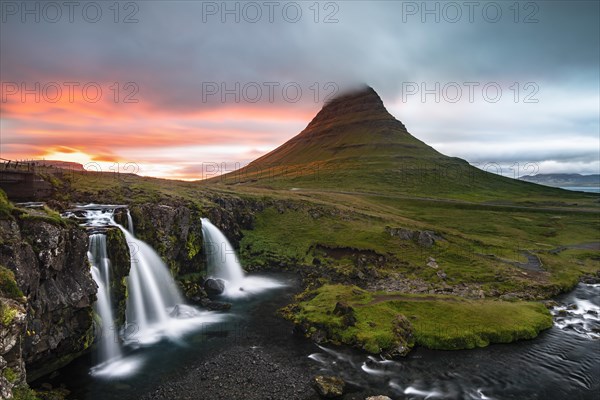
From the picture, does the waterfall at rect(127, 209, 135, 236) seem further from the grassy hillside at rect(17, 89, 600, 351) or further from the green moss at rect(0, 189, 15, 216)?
the green moss at rect(0, 189, 15, 216)

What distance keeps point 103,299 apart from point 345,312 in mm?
23910

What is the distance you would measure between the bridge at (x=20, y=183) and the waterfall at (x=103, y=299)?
564 inches

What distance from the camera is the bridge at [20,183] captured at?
3938 cm

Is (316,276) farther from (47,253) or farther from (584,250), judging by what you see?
(584,250)

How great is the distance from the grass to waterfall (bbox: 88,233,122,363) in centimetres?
1781

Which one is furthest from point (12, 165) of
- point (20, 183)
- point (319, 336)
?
point (319, 336)

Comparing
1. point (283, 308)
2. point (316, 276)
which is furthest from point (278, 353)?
point (316, 276)

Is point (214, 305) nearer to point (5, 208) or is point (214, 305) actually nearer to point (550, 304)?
point (5, 208)

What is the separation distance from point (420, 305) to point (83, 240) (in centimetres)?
3545

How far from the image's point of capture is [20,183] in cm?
4238

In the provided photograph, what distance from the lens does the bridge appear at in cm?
3938

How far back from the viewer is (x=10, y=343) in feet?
61.3

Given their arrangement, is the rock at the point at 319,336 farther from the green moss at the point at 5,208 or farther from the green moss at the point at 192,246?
the green moss at the point at 5,208

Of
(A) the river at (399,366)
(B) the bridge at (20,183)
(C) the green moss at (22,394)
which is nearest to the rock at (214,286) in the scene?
(A) the river at (399,366)
